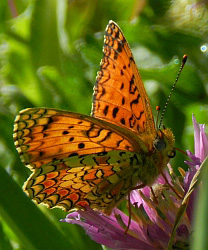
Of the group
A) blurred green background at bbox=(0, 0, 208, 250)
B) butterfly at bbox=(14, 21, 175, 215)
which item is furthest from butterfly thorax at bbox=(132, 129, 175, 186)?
blurred green background at bbox=(0, 0, 208, 250)

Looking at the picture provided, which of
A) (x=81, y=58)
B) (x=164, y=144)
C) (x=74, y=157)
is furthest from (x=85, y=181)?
→ (x=81, y=58)

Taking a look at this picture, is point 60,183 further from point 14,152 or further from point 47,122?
point 14,152

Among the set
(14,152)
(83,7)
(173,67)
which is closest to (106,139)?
(173,67)

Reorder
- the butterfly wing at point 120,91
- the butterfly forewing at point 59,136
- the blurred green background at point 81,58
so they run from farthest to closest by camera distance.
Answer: the blurred green background at point 81,58
the butterfly wing at point 120,91
the butterfly forewing at point 59,136

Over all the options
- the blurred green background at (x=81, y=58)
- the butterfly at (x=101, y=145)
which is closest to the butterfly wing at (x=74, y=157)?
the butterfly at (x=101, y=145)

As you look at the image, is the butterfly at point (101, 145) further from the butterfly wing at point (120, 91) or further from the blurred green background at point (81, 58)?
the blurred green background at point (81, 58)

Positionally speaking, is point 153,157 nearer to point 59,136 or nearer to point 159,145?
point 159,145
